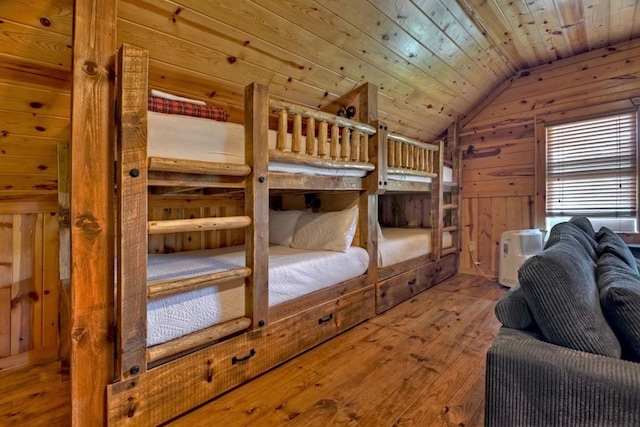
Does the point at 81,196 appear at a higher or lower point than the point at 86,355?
higher

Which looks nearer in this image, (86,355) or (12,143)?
(86,355)

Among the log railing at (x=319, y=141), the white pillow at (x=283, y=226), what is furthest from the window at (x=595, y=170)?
the white pillow at (x=283, y=226)

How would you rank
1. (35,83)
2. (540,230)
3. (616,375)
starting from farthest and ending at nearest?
(540,230) < (35,83) < (616,375)

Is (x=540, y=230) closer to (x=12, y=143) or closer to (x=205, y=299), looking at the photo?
(x=205, y=299)

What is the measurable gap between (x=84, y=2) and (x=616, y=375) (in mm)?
1960

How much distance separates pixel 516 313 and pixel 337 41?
195 cm

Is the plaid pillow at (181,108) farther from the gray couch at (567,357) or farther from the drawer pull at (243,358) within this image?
the gray couch at (567,357)

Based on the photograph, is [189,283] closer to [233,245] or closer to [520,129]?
[233,245]

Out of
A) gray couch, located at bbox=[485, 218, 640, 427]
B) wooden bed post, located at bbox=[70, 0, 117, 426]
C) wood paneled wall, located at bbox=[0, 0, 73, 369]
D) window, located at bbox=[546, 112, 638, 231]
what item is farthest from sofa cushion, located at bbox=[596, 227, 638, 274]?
wood paneled wall, located at bbox=[0, 0, 73, 369]

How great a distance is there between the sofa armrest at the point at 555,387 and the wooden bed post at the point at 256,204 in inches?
42.2

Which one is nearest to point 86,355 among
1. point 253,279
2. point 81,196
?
point 81,196

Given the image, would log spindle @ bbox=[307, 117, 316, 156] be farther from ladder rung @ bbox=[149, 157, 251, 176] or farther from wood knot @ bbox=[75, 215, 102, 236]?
wood knot @ bbox=[75, 215, 102, 236]

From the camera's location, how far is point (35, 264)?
1933mm

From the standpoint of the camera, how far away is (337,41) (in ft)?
6.91
